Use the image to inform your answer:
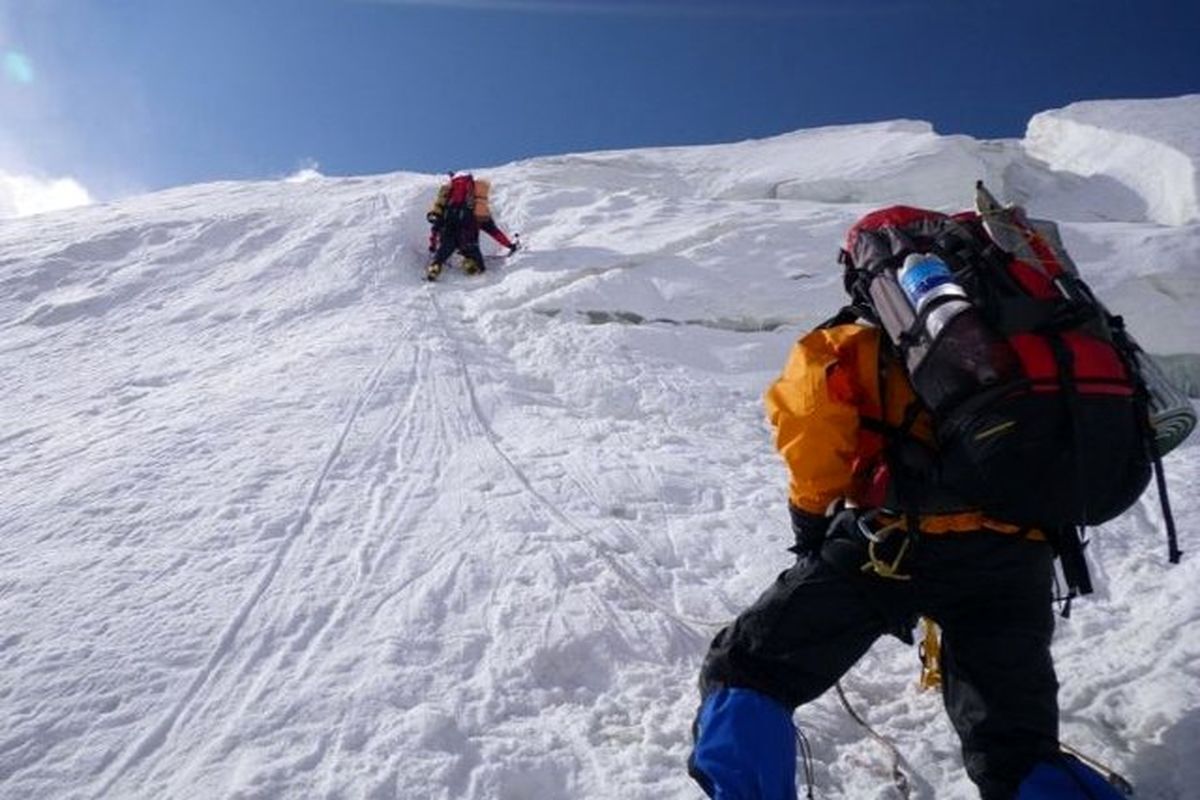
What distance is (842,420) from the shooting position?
7.64 feet

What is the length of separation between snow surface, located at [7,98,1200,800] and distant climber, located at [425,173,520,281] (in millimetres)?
520

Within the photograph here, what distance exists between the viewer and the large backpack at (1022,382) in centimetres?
200

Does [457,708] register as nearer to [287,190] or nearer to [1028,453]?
[1028,453]

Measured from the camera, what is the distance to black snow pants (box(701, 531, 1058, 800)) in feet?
7.28

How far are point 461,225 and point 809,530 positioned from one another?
9.72 metres

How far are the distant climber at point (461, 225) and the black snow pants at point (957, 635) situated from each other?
919 cm

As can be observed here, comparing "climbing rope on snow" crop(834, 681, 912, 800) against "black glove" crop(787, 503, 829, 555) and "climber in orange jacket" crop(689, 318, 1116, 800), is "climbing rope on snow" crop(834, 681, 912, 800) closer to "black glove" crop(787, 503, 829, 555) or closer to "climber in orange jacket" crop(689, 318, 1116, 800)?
"climber in orange jacket" crop(689, 318, 1116, 800)

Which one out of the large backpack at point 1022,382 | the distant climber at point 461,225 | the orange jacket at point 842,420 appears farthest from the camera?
the distant climber at point 461,225

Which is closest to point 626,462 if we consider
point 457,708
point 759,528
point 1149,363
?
point 759,528

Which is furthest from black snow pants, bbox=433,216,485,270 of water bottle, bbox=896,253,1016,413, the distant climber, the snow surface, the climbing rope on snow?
water bottle, bbox=896,253,1016,413

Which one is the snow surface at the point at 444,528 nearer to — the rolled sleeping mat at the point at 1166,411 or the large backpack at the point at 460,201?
the rolled sleeping mat at the point at 1166,411

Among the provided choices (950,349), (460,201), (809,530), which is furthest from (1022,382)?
(460,201)

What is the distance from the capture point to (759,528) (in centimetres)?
456

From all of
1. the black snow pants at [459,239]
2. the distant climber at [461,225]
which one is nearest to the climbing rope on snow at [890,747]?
the distant climber at [461,225]
